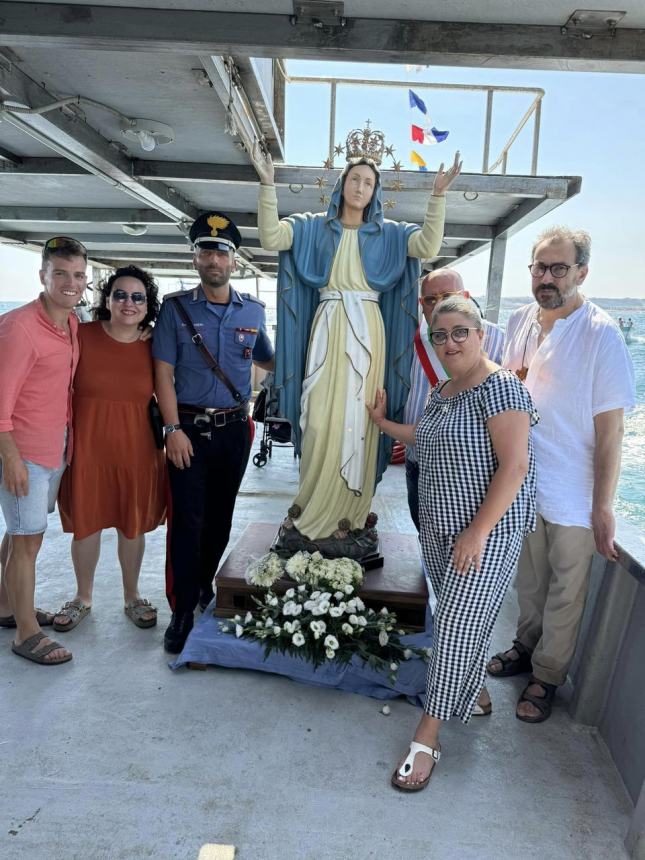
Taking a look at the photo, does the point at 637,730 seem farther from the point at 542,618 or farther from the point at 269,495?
the point at 269,495

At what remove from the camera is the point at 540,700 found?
2.42 m

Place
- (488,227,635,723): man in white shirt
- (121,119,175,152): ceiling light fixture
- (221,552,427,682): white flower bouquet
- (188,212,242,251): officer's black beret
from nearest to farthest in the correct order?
(488,227,635,723): man in white shirt
(221,552,427,682): white flower bouquet
(188,212,242,251): officer's black beret
(121,119,175,152): ceiling light fixture

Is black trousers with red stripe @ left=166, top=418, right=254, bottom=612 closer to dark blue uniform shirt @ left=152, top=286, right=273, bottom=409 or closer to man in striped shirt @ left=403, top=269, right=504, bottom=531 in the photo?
dark blue uniform shirt @ left=152, top=286, right=273, bottom=409

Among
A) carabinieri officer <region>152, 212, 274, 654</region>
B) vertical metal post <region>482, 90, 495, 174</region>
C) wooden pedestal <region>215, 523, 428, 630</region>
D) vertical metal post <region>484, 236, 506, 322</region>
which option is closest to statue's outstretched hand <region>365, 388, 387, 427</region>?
carabinieri officer <region>152, 212, 274, 654</region>

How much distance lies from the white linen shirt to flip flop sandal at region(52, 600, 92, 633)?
2.33 meters

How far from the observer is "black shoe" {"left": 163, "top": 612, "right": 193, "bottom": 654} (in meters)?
2.75

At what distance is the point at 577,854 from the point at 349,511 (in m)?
1.53

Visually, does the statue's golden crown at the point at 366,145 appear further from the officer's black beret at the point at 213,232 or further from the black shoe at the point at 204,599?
the black shoe at the point at 204,599

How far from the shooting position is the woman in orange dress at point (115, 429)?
2.73m

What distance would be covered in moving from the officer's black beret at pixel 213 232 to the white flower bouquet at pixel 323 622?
148 centimetres

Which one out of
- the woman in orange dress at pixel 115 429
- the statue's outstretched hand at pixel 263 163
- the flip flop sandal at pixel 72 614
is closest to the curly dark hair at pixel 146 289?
the woman in orange dress at pixel 115 429

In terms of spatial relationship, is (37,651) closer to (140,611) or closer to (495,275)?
(140,611)

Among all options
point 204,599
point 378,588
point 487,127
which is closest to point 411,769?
point 378,588

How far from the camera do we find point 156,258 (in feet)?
39.9
